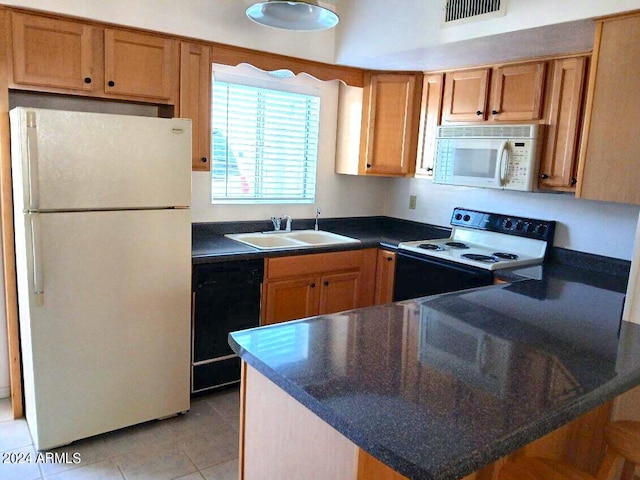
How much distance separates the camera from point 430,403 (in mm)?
1155

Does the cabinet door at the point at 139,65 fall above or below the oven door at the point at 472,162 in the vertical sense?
above

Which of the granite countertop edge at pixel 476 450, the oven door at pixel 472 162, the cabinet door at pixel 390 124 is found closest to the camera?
the granite countertop edge at pixel 476 450

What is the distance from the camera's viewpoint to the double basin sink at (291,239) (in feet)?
11.1

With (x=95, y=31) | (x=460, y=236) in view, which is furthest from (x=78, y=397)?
(x=460, y=236)

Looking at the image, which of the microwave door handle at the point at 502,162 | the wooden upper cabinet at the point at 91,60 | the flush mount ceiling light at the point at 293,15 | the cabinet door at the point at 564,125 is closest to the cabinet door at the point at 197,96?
the wooden upper cabinet at the point at 91,60

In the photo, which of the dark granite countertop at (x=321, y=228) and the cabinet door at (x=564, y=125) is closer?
the cabinet door at (x=564, y=125)

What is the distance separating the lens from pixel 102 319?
2381 mm

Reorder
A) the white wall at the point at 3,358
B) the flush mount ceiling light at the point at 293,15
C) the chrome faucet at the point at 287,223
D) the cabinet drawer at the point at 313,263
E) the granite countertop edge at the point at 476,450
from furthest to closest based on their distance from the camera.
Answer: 1. the chrome faucet at the point at 287,223
2. the cabinet drawer at the point at 313,263
3. the white wall at the point at 3,358
4. the flush mount ceiling light at the point at 293,15
5. the granite countertop edge at the point at 476,450

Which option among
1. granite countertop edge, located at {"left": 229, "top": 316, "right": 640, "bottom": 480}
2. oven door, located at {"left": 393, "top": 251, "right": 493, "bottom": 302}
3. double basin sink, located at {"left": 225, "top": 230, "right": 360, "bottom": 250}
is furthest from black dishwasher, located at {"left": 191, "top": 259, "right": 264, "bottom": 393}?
granite countertop edge, located at {"left": 229, "top": 316, "right": 640, "bottom": 480}

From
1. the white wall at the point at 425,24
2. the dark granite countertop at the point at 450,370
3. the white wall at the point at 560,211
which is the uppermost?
the white wall at the point at 425,24

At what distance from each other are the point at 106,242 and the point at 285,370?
1.42 metres

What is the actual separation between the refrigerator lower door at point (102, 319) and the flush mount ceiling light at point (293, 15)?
1.04 metres

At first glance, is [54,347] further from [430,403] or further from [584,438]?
[584,438]

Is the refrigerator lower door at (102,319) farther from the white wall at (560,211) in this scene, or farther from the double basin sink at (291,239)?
the white wall at (560,211)
